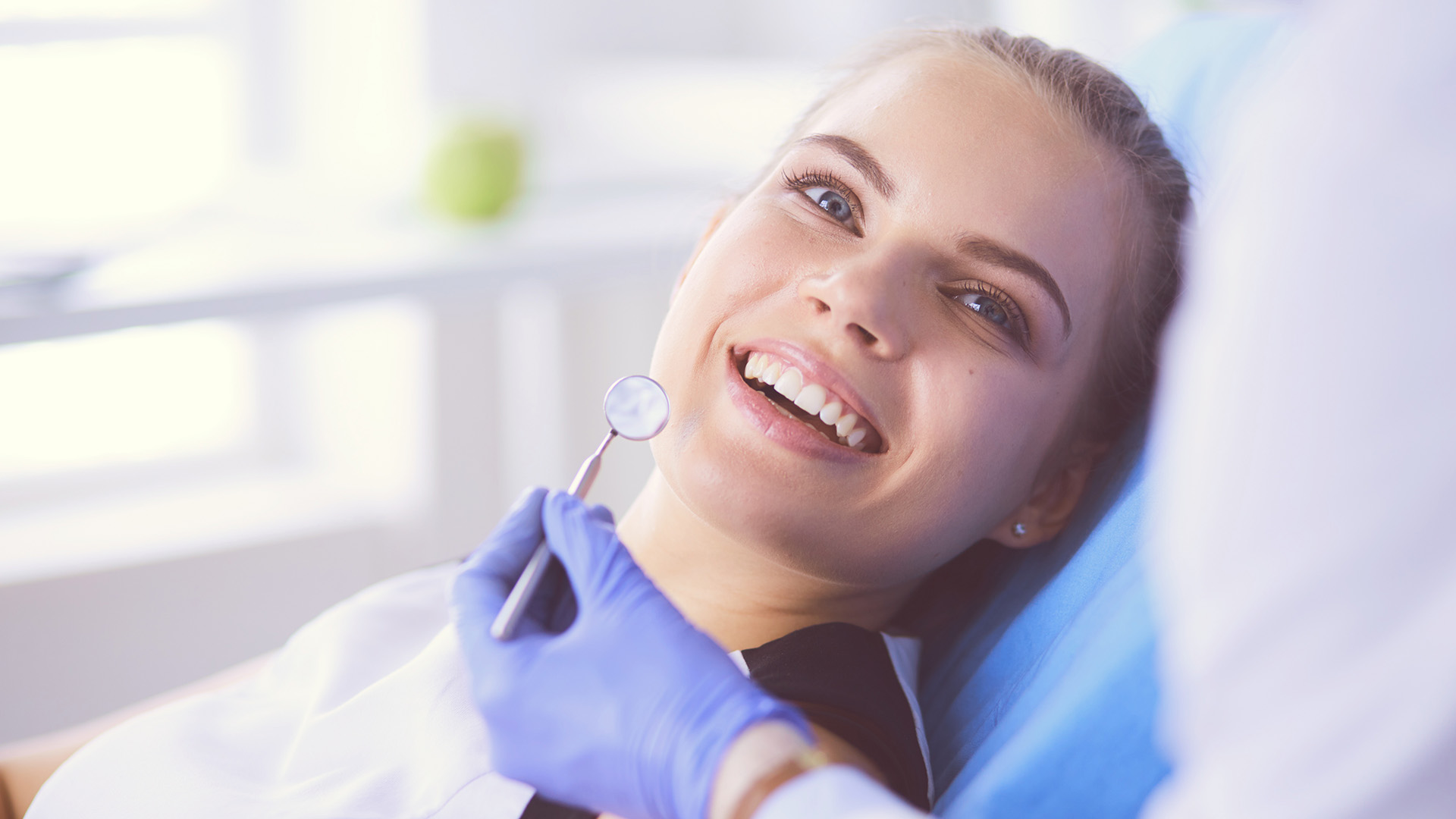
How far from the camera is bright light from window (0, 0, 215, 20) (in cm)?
224

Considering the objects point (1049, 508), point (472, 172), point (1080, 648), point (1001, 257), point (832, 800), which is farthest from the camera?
point (472, 172)

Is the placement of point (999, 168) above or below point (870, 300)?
above

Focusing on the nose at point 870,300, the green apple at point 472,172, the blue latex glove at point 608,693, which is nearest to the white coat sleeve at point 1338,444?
the blue latex glove at point 608,693

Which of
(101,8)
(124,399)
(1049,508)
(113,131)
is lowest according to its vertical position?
(124,399)

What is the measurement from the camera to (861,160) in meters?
1.00

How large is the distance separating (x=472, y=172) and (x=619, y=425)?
5.10ft

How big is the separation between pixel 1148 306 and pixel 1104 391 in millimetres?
88

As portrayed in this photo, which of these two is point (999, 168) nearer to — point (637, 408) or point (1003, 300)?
point (1003, 300)

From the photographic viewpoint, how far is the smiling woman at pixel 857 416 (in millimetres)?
903

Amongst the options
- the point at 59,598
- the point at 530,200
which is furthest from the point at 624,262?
the point at 59,598

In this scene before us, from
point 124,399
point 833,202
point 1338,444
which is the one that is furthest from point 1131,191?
point 124,399

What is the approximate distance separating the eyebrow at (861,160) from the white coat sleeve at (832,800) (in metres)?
0.50

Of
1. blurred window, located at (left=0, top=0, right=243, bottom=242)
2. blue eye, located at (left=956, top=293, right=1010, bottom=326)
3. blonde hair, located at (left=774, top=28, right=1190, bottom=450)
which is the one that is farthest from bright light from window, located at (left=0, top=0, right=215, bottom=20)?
blue eye, located at (left=956, top=293, right=1010, bottom=326)

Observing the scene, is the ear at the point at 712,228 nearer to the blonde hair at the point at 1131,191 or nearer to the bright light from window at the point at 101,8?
the blonde hair at the point at 1131,191
